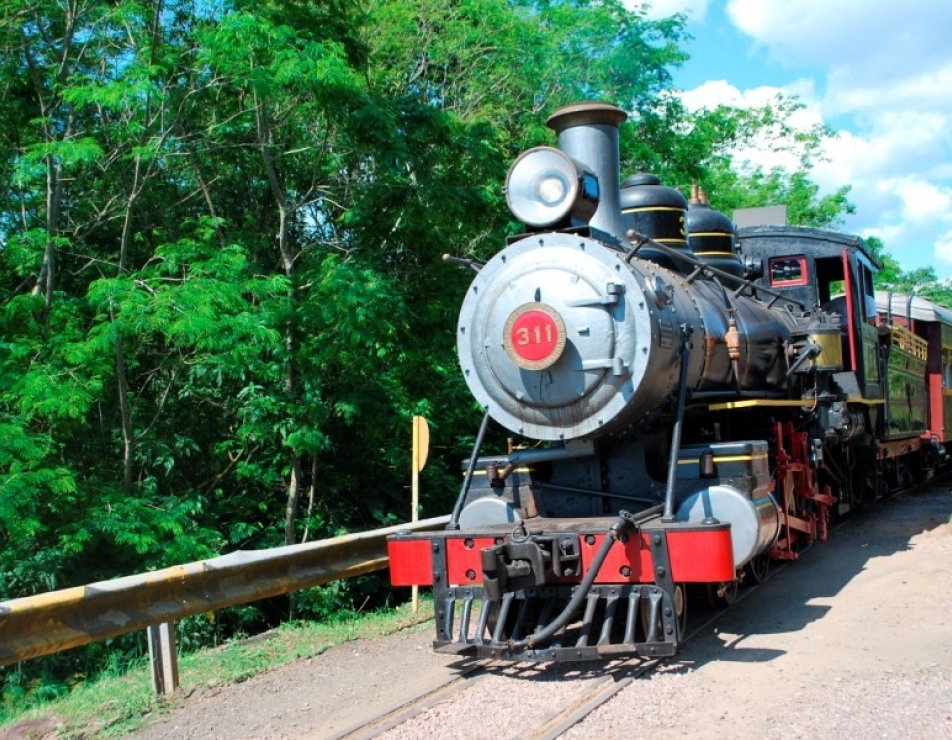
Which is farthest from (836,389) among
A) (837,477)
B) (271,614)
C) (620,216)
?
(271,614)

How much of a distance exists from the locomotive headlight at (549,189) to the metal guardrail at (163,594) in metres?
2.67

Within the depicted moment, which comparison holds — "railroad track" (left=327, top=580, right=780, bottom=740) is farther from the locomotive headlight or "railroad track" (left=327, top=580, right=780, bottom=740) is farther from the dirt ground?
the locomotive headlight

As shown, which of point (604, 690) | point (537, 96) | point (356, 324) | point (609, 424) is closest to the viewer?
point (604, 690)

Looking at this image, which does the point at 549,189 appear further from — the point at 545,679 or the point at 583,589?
the point at 545,679

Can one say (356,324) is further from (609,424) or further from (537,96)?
(537,96)

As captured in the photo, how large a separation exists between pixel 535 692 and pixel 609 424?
1.62 m

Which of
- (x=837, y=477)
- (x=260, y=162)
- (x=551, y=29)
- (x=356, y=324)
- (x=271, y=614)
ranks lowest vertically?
(x=271, y=614)

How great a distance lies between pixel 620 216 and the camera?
6418mm

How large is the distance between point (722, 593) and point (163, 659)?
3.46 m

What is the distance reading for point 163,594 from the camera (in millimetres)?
5125

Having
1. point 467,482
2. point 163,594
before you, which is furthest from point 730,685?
point 163,594

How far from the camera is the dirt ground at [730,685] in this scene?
418 cm

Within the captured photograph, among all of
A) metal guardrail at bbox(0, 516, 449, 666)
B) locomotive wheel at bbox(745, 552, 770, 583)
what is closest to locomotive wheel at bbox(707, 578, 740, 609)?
locomotive wheel at bbox(745, 552, 770, 583)

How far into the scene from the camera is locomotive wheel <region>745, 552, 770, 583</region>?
275 inches
